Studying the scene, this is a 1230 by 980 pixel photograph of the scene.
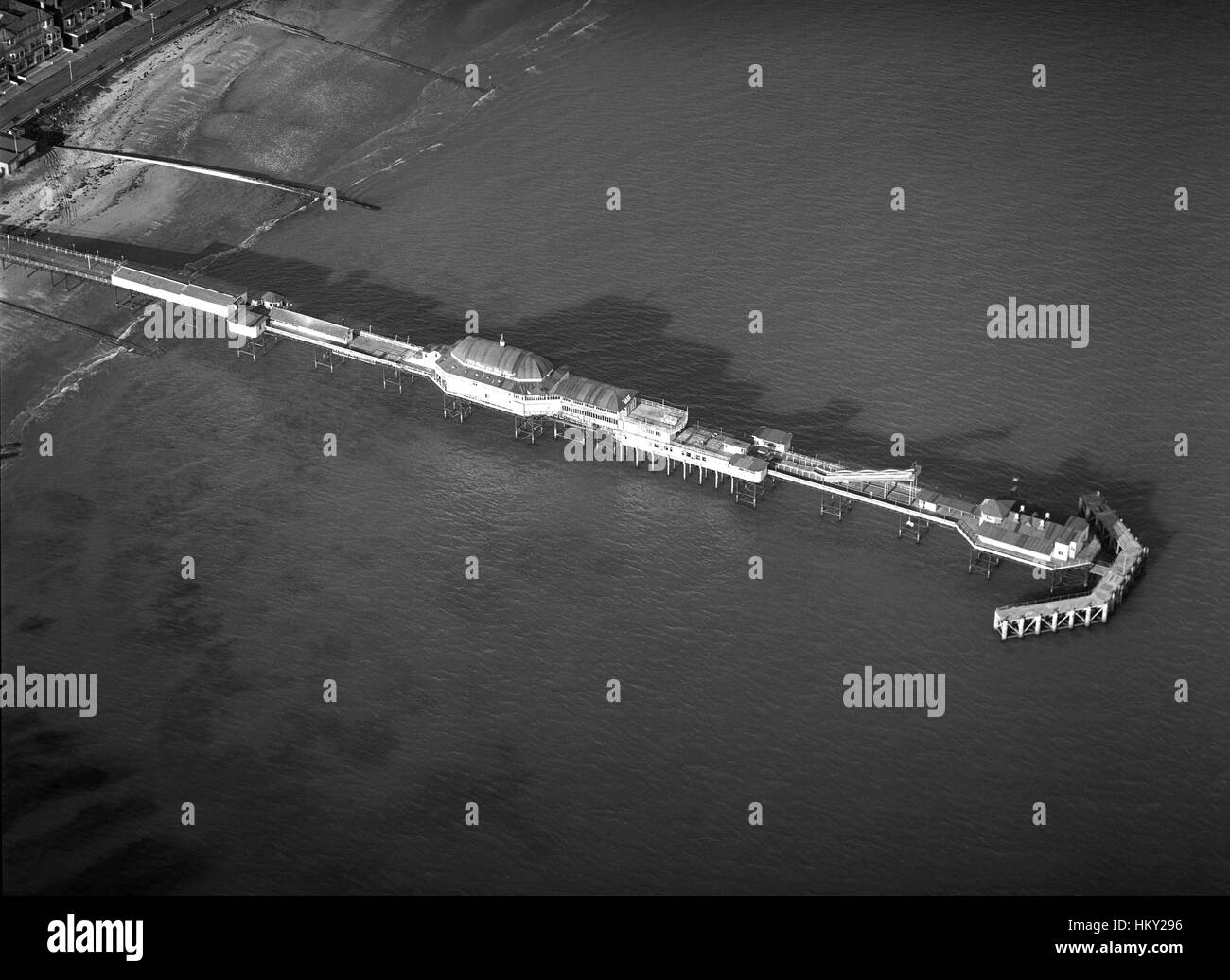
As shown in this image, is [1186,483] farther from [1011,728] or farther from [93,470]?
[93,470]

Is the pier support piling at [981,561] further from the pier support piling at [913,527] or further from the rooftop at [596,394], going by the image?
the rooftop at [596,394]

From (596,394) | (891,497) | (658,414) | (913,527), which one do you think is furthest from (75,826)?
(913,527)

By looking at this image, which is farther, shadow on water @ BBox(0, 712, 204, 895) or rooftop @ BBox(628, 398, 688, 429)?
rooftop @ BBox(628, 398, 688, 429)

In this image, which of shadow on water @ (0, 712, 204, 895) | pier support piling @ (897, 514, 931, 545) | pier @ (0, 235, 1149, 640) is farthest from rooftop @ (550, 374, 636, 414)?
shadow on water @ (0, 712, 204, 895)

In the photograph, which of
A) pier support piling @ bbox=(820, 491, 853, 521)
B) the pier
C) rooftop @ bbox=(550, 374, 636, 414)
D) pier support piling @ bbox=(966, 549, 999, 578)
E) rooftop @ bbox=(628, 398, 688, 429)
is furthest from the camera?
rooftop @ bbox=(550, 374, 636, 414)

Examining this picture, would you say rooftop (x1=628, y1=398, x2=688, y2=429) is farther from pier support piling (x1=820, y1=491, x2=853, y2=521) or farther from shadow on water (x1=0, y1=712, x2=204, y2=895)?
shadow on water (x1=0, y1=712, x2=204, y2=895)

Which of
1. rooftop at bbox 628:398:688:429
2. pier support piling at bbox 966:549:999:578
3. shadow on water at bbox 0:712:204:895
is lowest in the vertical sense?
shadow on water at bbox 0:712:204:895

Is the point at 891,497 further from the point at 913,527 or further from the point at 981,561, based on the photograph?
the point at 981,561

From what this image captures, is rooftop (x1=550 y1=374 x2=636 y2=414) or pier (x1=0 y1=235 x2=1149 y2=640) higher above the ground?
rooftop (x1=550 y1=374 x2=636 y2=414)

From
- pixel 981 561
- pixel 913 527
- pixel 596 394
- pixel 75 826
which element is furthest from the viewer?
pixel 596 394

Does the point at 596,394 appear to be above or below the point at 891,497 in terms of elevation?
above

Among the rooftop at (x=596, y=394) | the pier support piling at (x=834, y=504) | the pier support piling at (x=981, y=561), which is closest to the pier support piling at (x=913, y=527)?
the pier support piling at (x=981, y=561)
